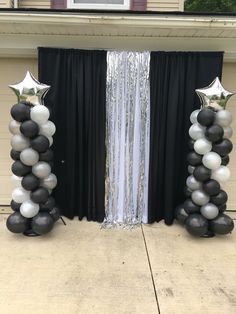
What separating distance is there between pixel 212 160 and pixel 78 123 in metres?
1.86

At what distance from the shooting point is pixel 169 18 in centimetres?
429

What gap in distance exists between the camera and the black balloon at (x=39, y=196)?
4328 millimetres

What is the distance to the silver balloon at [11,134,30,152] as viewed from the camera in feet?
14.0

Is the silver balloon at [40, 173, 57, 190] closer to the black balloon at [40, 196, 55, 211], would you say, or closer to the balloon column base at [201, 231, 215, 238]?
the black balloon at [40, 196, 55, 211]

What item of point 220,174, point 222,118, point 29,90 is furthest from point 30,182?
point 222,118

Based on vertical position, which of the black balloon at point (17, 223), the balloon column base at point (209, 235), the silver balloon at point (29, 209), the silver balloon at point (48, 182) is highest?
the silver balloon at point (48, 182)

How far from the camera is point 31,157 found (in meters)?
4.24

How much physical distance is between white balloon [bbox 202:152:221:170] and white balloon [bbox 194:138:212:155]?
5cm

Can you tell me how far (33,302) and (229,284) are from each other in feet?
6.26

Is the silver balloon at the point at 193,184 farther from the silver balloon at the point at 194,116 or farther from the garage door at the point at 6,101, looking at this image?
the garage door at the point at 6,101

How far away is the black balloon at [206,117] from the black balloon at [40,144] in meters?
1.88

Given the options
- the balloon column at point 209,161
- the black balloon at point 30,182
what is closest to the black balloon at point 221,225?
the balloon column at point 209,161

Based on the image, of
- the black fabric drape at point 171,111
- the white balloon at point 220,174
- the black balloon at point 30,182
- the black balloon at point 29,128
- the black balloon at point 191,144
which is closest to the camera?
the black balloon at point 29,128

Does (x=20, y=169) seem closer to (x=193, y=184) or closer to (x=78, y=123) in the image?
(x=78, y=123)
